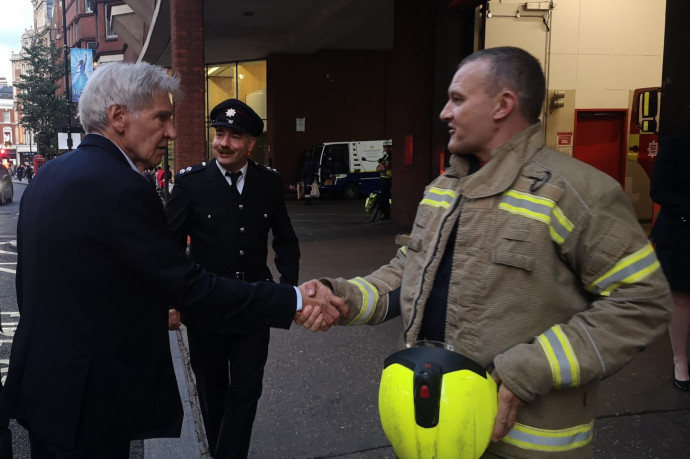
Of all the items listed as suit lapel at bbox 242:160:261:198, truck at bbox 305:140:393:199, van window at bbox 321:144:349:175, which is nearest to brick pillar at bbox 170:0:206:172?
suit lapel at bbox 242:160:261:198

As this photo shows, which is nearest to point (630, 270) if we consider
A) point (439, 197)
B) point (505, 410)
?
point (505, 410)

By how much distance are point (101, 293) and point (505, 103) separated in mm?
1452

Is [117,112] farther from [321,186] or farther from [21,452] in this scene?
[321,186]

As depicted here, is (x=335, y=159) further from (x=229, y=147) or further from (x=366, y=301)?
→ (x=366, y=301)

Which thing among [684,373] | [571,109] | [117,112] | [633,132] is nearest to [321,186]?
[571,109]

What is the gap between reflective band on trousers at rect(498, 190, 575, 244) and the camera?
182cm

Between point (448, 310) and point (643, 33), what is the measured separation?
39.2 feet

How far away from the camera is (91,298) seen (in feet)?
7.06

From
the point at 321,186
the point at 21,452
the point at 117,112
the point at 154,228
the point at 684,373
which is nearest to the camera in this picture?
the point at 154,228

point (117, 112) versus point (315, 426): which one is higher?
point (117, 112)

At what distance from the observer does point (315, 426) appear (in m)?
4.10

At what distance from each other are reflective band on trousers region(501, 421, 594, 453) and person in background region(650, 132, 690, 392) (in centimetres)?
272

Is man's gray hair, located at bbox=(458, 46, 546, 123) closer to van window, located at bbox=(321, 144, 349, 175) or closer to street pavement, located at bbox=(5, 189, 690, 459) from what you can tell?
street pavement, located at bbox=(5, 189, 690, 459)

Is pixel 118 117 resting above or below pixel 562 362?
above
